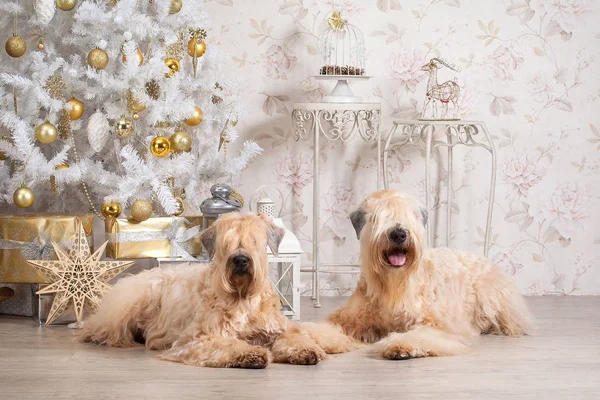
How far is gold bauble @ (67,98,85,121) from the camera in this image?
459 cm

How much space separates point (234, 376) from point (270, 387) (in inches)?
8.2

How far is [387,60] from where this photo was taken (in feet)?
17.9

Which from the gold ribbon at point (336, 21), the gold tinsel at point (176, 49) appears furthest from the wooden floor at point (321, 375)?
the gold ribbon at point (336, 21)

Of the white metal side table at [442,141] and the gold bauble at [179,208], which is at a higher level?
the white metal side table at [442,141]

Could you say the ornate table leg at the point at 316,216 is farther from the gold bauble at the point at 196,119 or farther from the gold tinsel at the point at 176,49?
the gold tinsel at the point at 176,49

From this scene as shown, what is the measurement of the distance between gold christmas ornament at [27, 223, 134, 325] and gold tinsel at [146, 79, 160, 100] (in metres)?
0.75

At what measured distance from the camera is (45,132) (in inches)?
178

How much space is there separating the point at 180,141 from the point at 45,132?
25.9 inches

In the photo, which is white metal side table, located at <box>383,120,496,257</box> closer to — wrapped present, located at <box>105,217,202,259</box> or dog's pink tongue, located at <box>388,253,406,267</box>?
wrapped present, located at <box>105,217,202,259</box>

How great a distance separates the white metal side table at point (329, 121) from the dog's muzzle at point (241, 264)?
1.79 meters

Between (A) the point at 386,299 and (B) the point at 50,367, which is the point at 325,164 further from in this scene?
(B) the point at 50,367

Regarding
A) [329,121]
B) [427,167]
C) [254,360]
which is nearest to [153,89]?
[329,121]

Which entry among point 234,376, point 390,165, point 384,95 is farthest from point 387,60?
point 234,376

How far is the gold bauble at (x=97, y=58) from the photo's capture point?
452 centimetres
